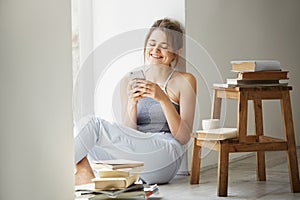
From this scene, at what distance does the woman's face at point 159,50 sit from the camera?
4113 mm

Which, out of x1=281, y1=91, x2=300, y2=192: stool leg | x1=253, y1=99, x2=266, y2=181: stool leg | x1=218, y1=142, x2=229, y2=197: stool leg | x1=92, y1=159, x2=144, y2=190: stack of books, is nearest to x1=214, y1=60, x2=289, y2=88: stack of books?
x1=281, y1=91, x2=300, y2=192: stool leg

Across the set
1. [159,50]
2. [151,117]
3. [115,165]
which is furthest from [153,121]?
[115,165]

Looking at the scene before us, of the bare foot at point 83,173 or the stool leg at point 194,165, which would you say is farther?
the stool leg at point 194,165

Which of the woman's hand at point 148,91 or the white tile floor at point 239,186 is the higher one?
the woman's hand at point 148,91

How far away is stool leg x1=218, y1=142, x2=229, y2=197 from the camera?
350 cm

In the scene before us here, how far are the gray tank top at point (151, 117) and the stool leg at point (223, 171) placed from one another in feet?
1.83

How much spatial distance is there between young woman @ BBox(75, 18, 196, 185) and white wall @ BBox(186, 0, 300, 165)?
261mm

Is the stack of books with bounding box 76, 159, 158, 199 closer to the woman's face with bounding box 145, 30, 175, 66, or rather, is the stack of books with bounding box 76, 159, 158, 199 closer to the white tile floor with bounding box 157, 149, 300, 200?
the white tile floor with bounding box 157, 149, 300, 200

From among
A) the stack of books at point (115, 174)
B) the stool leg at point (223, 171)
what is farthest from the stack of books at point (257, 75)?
the stack of books at point (115, 174)

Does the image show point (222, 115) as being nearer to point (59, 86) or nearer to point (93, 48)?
point (93, 48)

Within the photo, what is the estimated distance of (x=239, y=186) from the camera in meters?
3.77

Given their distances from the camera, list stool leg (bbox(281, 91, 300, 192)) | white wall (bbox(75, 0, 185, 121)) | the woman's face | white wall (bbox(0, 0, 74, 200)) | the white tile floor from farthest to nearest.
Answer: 1. white wall (bbox(75, 0, 185, 121))
2. the woman's face
3. stool leg (bbox(281, 91, 300, 192))
4. the white tile floor
5. white wall (bbox(0, 0, 74, 200))

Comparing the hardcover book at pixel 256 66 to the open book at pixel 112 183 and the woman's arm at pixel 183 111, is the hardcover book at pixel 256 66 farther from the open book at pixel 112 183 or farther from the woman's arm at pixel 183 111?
the open book at pixel 112 183

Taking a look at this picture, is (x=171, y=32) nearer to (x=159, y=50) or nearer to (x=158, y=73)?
(x=159, y=50)
